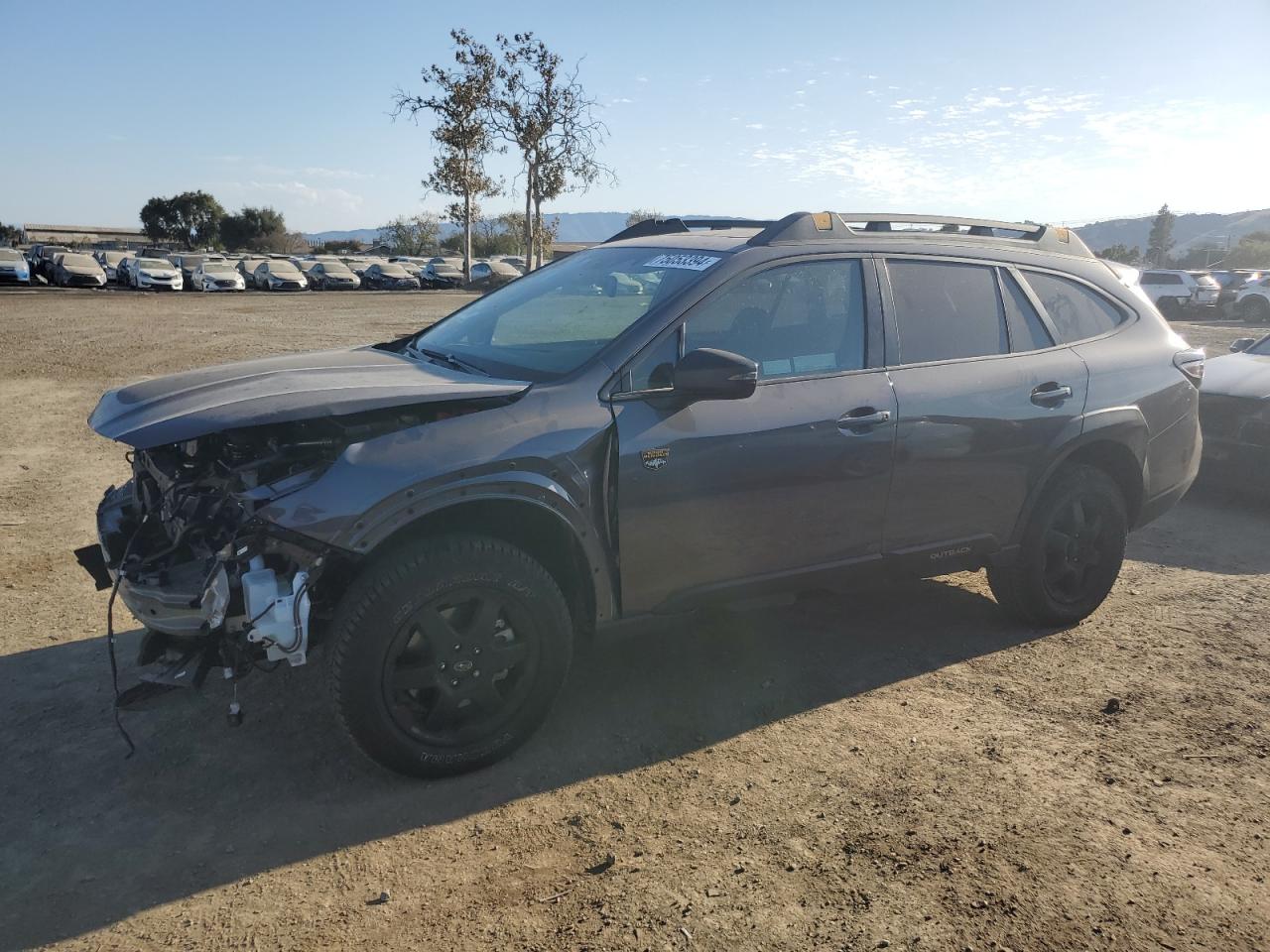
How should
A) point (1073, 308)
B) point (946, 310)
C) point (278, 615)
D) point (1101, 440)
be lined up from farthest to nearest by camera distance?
point (1073, 308), point (1101, 440), point (946, 310), point (278, 615)

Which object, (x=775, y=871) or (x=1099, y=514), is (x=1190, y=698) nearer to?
(x=1099, y=514)

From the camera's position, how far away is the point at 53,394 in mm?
10570

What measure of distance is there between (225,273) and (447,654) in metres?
39.5

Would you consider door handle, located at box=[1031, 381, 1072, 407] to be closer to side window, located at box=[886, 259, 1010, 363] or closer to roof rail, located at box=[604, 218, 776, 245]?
side window, located at box=[886, 259, 1010, 363]

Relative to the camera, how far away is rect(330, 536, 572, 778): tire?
305cm

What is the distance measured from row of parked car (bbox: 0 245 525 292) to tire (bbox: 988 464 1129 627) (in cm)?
2522

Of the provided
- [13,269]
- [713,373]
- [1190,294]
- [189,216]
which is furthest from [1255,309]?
[189,216]

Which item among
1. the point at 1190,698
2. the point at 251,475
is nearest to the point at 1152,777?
the point at 1190,698

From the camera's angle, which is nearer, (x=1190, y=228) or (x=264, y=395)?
(x=264, y=395)

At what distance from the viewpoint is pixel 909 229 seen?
4441mm

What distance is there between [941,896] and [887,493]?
5.57 feet

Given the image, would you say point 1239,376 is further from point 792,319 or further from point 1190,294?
point 1190,294

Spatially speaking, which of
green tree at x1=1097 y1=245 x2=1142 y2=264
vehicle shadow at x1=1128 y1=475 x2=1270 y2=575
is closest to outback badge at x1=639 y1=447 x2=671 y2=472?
vehicle shadow at x1=1128 y1=475 x2=1270 y2=575

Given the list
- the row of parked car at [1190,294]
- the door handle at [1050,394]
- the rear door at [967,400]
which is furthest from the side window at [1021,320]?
the row of parked car at [1190,294]
